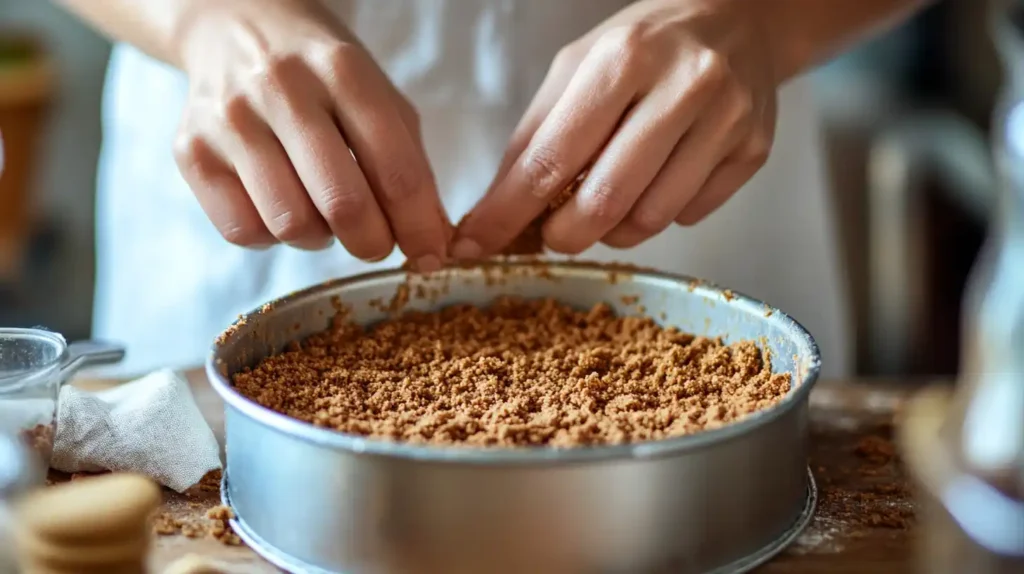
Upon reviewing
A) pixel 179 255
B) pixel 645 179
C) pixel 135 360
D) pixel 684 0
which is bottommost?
pixel 135 360

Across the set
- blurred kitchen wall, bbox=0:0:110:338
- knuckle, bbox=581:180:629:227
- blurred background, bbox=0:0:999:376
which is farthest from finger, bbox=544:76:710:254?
blurred kitchen wall, bbox=0:0:110:338

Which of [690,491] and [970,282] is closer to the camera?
[690,491]

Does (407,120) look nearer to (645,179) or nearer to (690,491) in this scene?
(645,179)

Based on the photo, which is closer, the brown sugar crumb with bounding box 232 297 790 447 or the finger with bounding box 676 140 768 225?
the brown sugar crumb with bounding box 232 297 790 447

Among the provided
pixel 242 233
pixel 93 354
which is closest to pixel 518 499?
pixel 242 233

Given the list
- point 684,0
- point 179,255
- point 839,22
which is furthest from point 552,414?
point 179,255

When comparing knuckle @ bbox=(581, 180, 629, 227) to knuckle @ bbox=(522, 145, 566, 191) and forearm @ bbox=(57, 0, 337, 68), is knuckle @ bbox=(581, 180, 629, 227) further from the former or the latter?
forearm @ bbox=(57, 0, 337, 68)

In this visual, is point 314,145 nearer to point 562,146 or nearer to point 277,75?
point 277,75
